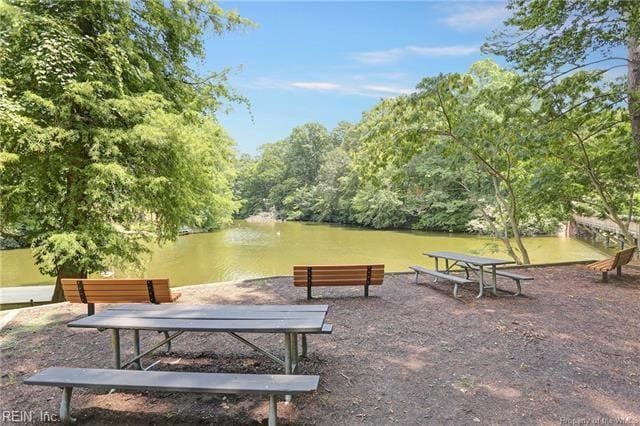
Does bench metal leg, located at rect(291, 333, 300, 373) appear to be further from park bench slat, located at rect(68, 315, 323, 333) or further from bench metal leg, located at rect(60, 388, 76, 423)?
bench metal leg, located at rect(60, 388, 76, 423)

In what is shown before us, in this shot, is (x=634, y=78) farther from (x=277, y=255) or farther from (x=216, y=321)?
(x=277, y=255)

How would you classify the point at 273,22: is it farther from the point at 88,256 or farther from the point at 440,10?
the point at 88,256

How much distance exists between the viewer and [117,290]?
464 centimetres

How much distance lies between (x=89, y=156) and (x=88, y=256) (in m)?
1.92

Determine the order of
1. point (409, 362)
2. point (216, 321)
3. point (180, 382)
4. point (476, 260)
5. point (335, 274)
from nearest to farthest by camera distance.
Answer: point (180, 382) → point (216, 321) → point (409, 362) → point (335, 274) → point (476, 260)

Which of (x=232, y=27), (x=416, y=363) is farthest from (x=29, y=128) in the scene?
(x=416, y=363)

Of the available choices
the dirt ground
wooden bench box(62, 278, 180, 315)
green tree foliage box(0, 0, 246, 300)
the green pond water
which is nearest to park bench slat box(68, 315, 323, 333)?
the dirt ground

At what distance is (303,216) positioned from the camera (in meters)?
49.3

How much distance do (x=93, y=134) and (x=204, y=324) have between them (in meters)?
5.60

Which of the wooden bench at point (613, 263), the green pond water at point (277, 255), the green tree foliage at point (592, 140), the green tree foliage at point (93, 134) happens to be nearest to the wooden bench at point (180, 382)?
the green tree foliage at point (93, 134)

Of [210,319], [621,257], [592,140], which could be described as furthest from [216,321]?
[592,140]

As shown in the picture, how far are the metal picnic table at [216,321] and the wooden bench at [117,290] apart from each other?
114cm

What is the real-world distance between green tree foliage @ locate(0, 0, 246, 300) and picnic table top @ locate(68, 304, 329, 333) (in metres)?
4.04

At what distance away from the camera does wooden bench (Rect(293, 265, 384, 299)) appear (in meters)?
5.57
